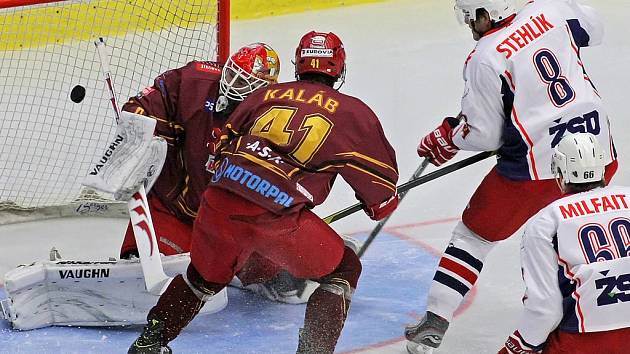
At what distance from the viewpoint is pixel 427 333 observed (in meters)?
3.36

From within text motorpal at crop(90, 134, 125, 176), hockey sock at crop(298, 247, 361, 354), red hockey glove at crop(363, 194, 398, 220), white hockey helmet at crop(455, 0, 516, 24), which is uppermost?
white hockey helmet at crop(455, 0, 516, 24)

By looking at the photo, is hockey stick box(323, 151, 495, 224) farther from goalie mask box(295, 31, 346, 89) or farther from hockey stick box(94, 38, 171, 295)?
goalie mask box(295, 31, 346, 89)

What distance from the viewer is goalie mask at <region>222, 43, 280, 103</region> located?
11.2 feet

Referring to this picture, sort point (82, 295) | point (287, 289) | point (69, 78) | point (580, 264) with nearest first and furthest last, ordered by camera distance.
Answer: point (580, 264) < point (82, 295) < point (287, 289) < point (69, 78)

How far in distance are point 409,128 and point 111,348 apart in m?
2.05

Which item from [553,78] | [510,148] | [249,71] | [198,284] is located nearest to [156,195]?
[249,71]

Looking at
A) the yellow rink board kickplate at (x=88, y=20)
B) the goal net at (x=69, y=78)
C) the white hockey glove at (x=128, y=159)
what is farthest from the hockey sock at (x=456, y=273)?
the yellow rink board kickplate at (x=88, y=20)

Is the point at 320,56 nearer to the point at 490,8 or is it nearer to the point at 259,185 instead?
the point at 259,185

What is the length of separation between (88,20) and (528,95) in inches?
90.1

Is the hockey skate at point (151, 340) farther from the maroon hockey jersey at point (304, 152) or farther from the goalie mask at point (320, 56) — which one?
the goalie mask at point (320, 56)

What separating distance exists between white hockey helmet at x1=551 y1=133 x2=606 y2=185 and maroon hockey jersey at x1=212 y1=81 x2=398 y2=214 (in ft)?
1.76

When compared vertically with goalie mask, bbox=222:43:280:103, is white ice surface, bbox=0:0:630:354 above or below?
below

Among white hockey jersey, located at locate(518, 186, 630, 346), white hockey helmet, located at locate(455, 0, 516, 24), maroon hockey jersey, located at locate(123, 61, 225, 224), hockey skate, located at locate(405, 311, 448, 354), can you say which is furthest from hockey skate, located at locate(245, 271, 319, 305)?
white hockey jersey, located at locate(518, 186, 630, 346)

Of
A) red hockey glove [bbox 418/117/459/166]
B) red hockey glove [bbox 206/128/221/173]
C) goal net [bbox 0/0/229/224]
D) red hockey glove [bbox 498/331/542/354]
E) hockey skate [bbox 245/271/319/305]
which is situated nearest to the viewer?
red hockey glove [bbox 498/331/542/354]
